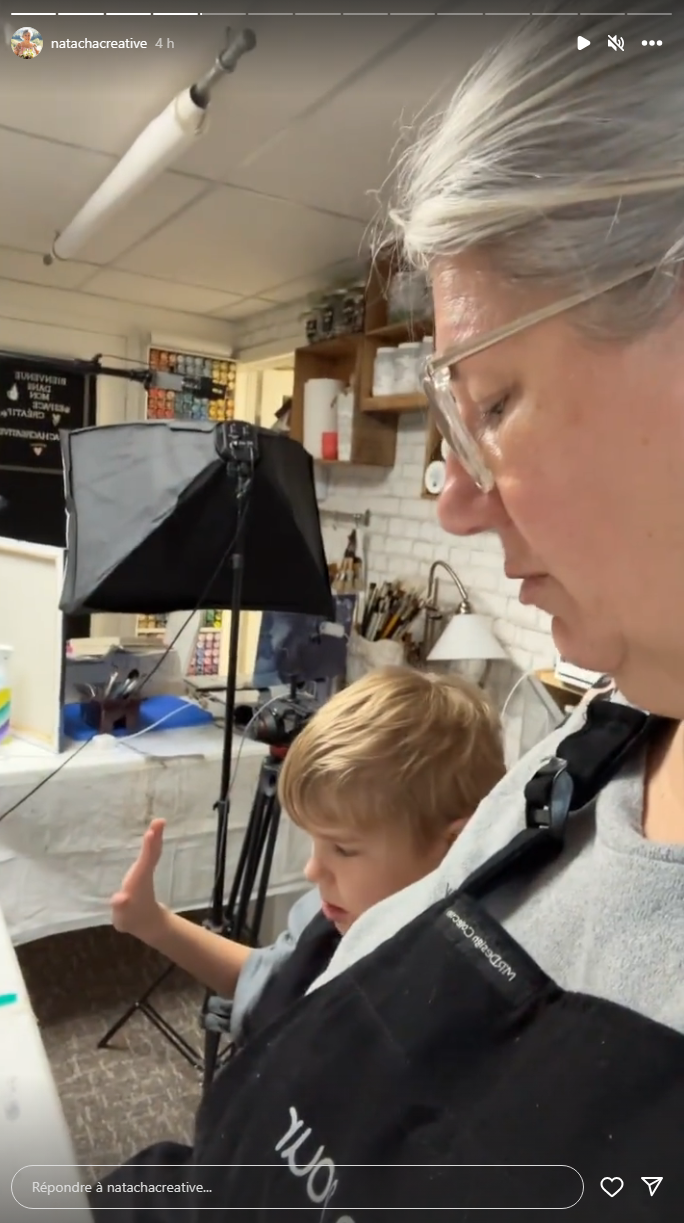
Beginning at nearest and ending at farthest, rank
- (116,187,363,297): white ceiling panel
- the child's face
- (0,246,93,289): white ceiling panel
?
the child's face
(116,187,363,297): white ceiling panel
(0,246,93,289): white ceiling panel

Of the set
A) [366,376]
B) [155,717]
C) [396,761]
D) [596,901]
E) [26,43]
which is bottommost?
[155,717]

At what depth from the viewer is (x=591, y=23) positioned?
0.32 m

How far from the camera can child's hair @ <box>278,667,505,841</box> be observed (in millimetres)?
854

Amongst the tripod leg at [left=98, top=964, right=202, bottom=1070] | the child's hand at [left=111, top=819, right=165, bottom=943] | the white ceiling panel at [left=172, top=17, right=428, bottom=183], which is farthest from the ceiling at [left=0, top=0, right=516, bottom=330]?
the tripod leg at [left=98, top=964, right=202, bottom=1070]

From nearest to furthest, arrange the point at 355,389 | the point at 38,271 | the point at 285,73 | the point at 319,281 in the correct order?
the point at 285,73, the point at 355,389, the point at 319,281, the point at 38,271

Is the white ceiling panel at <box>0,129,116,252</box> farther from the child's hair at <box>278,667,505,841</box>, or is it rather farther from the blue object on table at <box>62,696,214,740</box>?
the child's hair at <box>278,667,505,841</box>

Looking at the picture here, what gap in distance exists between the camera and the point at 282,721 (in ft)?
5.18

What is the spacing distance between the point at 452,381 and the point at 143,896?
77cm

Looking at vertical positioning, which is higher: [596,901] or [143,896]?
[596,901]

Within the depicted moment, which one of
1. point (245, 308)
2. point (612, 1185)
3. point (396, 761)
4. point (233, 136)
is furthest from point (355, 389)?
point (612, 1185)

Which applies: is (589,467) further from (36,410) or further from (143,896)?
(36,410)

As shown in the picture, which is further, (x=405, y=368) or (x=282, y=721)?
(x=405, y=368)

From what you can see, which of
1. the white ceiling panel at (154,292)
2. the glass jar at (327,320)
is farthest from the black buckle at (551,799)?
the white ceiling panel at (154,292)

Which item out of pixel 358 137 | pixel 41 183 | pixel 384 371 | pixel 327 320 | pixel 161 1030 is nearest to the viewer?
pixel 358 137
